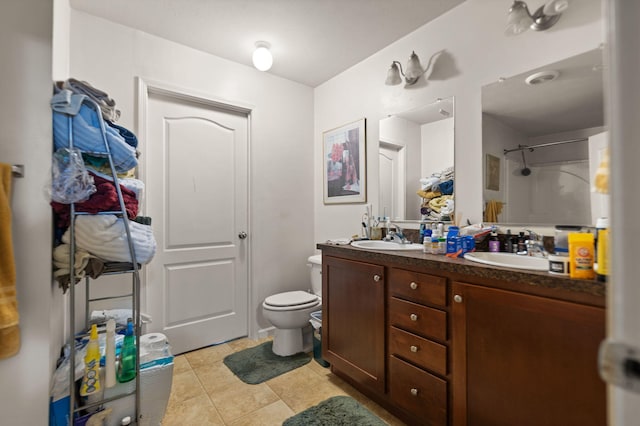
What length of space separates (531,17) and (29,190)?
2.37 metres

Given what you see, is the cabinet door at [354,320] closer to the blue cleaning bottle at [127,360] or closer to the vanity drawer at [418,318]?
the vanity drawer at [418,318]

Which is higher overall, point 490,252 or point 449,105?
point 449,105

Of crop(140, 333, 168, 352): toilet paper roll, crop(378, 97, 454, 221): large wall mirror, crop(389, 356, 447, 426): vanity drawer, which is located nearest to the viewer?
crop(389, 356, 447, 426): vanity drawer

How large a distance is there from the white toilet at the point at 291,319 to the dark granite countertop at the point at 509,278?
89 cm

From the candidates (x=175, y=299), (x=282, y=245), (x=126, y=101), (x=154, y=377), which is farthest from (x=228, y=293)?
(x=126, y=101)

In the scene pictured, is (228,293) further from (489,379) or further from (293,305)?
(489,379)

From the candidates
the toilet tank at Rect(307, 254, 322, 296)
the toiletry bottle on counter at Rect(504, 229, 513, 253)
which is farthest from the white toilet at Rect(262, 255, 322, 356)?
the toiletry bottle on counter at Rect(504, 229, 513, 253)

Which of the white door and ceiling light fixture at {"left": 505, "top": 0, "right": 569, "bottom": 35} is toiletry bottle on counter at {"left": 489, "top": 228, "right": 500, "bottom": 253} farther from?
the white door

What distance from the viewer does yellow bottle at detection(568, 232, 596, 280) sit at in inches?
37.5

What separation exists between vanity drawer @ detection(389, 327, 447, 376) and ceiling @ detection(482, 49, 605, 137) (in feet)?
4.07

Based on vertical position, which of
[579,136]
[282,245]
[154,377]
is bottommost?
[154,377]

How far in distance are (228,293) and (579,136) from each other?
258 cm

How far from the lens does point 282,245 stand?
274 centimetres

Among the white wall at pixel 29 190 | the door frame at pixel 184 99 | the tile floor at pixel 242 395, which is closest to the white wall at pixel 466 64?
the door frame at pixel 184 99
